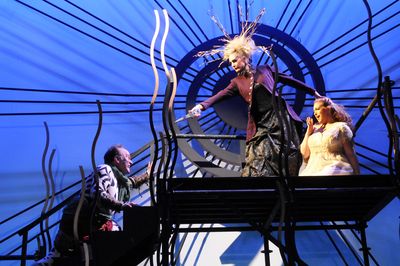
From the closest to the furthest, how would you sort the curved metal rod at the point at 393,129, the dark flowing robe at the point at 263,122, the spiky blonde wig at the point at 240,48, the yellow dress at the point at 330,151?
the curved metal rod at the point at 393,129
the yellow dress at the point at 330,151
the dark flowing robe at the point at 263,122
the spiky blonde wig at the point at 240,48

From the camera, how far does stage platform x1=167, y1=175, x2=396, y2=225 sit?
2436mm

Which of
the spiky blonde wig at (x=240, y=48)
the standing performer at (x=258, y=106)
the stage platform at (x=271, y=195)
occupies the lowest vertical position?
the stage platform at (x=271, y=195)

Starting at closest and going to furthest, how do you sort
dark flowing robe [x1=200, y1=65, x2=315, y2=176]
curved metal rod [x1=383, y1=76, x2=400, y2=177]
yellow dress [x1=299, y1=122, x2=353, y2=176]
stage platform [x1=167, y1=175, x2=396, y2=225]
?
1. curved metal rod [x1=383, y1=76, x2=400, y2=177]
2. stage platform [x1=167, y1=175, x2=396, y2=225]
3. yellow dress [x1=299, y1=122, x2=353, y2=176]
4. dark flowing robe [x1=200, y1=65, x2=315, y2=176]

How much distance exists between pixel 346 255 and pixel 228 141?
4.94 ft

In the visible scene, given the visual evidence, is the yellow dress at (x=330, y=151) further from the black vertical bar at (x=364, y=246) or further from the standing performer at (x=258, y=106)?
the black vertical bar at (x=364, y=246)

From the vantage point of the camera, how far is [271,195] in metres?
2.61

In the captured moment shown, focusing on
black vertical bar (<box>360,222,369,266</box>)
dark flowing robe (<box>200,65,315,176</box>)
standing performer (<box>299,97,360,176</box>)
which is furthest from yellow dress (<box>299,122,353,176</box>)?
black vertical bar (<box>360,222,369,266</box>)

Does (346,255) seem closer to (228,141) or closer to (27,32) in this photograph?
(228,141)

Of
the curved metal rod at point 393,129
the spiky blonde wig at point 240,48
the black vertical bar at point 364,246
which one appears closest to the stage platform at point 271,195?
the curved metal rod at point 393,129

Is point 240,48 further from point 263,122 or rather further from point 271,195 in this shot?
point 271,195

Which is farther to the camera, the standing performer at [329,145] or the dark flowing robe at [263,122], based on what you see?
the dark flowing robe at [263,122]

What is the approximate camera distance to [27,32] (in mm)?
4824

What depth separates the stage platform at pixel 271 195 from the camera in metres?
2.44

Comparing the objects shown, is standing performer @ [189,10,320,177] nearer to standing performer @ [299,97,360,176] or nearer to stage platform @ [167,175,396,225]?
standing performer @ [299,97,360,176]
